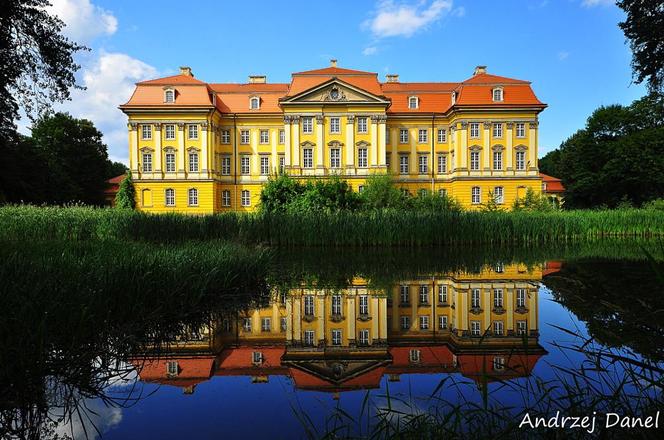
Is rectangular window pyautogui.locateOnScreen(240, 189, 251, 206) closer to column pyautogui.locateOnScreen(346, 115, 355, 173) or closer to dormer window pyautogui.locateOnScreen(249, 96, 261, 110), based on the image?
dormer window pyautogui.locateOnScreen(249, 96, 261, 110)

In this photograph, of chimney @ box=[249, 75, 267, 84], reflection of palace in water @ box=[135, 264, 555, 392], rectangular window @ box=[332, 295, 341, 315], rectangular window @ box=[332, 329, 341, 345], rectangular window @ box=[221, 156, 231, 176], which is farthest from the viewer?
chimney @ box=[249, 75, 267, 84]

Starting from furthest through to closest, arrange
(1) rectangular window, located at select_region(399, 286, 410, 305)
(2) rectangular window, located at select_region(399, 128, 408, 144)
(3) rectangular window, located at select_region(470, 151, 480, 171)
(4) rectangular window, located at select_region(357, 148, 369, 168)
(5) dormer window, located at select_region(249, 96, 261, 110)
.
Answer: (2) rectangular window, located at select_region(399, 128, 408, 144) → (5) dormer window, located at select_region(249, 96, 261, 110) → (3) rectangular window, located at select_region(470, 151, 480, 171) → (4) rectangular window, located at select_region(357, 148, 369, 168) → (1) rectangular window, located at select_region(399, 286, 410, 305)

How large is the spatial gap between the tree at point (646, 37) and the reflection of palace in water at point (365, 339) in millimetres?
9537

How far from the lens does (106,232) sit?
15.9 m

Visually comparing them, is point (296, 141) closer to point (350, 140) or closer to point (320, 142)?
point (320, 142)

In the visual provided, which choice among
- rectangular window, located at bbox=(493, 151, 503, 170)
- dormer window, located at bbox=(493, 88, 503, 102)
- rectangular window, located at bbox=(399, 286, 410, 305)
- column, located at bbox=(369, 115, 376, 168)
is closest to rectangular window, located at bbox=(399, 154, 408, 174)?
column, located at bbox=(369, 115, 376, 168)

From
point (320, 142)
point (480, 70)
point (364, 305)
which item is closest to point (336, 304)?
point (364, 305)

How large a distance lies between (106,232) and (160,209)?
23740mm

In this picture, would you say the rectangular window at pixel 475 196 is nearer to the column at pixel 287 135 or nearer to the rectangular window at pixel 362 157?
the rectangular window at pixel 362 157

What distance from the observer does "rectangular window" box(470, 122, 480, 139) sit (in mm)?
39188

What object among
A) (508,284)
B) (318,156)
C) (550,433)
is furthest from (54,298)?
(318,156)

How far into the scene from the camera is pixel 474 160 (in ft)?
130

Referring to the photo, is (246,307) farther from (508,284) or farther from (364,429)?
(508,284)

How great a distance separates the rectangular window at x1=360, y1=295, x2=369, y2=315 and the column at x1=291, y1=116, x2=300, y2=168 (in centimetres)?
3083
